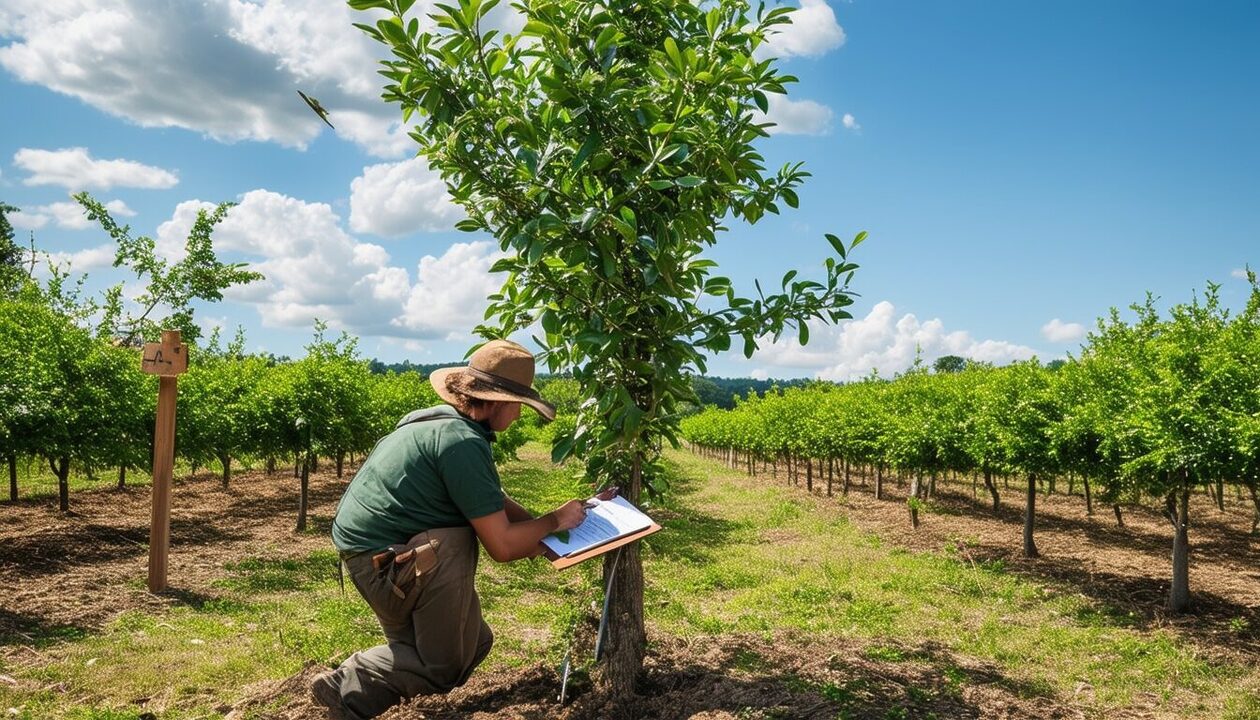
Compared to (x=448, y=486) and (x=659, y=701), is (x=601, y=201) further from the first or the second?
(x=659, y=701)

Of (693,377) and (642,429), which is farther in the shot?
(693,377)

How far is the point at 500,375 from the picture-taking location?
406 centimetres

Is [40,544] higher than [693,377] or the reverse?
the reverse

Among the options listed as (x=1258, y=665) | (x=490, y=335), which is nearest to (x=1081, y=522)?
(x=1258, y=665)

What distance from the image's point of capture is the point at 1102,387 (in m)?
11.8

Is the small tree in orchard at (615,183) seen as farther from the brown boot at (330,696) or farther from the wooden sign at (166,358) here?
the wooden sign at (166,358)

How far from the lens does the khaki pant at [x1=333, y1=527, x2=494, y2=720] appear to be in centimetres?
378

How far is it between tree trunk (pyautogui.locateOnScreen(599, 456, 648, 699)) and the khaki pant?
105 centimetres

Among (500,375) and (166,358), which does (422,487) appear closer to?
(500,375)

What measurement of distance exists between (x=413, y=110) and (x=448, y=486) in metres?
2.29

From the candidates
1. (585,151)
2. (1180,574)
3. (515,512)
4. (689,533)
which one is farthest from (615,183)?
(689,533)

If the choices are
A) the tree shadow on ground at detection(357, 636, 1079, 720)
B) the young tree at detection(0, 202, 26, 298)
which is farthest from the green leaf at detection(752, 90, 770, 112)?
the young tree at detection(0, 202, 26, 298)

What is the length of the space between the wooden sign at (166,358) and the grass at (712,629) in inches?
99.0

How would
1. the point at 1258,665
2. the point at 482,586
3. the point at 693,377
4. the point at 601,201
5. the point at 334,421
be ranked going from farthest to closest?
the point at 334,421, the point at 482,586, the point at 1258,665, the point at 693,377, the point at 601,201
